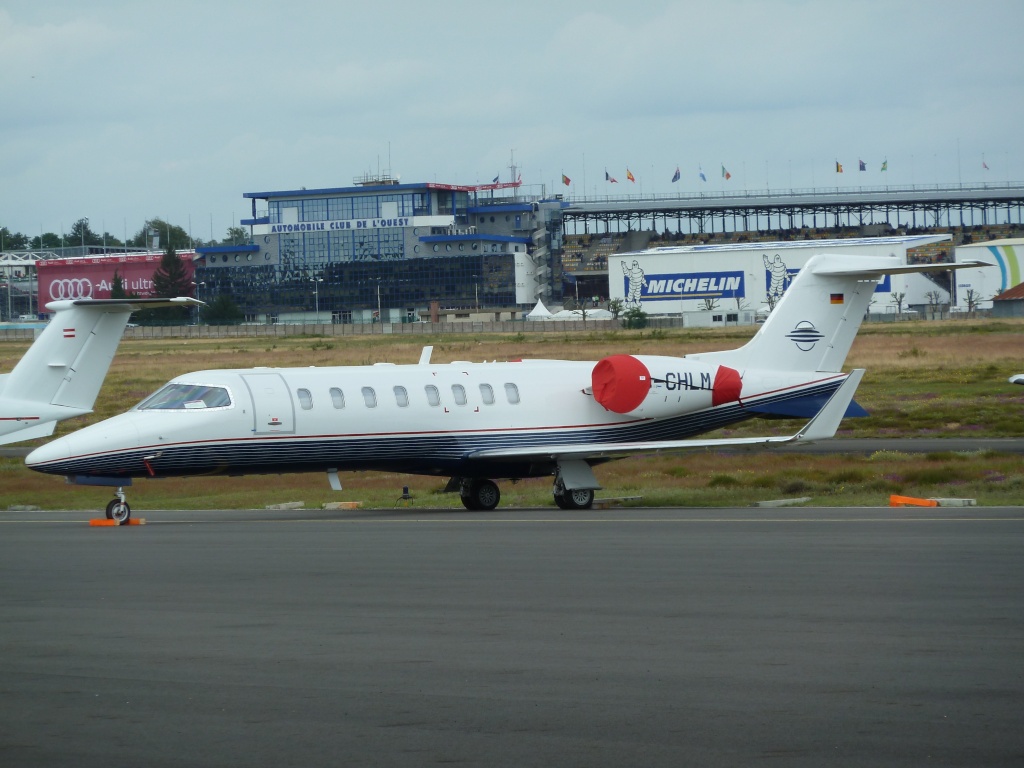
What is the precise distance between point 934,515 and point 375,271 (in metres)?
144

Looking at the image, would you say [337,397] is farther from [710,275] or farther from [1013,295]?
[710,275]

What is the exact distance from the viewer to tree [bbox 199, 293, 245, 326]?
150 m

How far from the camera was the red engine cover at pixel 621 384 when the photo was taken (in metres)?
24.8

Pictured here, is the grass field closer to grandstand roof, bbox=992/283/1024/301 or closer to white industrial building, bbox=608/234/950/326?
grandstand roof, bbox=992/283/1024/301

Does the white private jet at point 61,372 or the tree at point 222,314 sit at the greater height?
the tree at point 222,314

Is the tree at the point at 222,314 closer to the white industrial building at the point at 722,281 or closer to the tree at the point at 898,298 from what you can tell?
the white industrial building at the point at 722,281

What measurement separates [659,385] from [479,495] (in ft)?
12.9

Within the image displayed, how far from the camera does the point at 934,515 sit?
20016 millimetres

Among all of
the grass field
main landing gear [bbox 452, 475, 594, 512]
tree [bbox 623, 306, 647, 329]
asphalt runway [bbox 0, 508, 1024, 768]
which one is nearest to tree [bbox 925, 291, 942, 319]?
tree [bbox 623, 306, 647, 329]

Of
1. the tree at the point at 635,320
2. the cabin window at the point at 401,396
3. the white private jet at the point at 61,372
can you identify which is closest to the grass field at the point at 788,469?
the white private jet at the point at 61,372

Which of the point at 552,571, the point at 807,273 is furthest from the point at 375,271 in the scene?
the point at 552,571

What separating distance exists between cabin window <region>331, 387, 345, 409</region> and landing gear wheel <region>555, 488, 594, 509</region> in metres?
4.33

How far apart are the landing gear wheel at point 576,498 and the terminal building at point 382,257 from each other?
134m

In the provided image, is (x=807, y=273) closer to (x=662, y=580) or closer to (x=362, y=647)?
(x=662, y=580)
